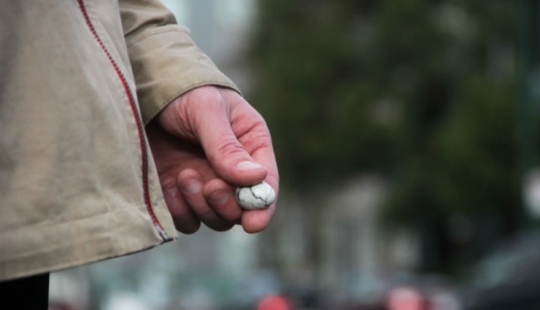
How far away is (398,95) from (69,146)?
32991mm

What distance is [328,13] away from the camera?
129 ft

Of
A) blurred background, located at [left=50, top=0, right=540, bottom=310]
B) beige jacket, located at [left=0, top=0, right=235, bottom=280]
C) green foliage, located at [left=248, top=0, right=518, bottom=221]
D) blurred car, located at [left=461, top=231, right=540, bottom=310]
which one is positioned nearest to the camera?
beige jacket, located at [left=0, top=0, right=235, bottom=280]

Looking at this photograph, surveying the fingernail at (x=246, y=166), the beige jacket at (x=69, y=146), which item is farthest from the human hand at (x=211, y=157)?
the beige jacket at (x=69, y=146)

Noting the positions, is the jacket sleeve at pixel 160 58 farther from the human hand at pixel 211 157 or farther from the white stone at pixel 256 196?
the white stone at pixel 256 196

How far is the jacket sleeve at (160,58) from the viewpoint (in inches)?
94.0

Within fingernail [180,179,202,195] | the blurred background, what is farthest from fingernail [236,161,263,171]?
the blurred background

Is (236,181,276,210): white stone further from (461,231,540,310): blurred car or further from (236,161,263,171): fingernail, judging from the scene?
(461,231,540,310): blurred car

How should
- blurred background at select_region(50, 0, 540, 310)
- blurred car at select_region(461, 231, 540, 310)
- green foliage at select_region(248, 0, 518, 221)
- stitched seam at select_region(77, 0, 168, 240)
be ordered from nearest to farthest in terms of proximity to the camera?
stitched seam at select_region(77, 0, 168, 240) → blurred car at select_region(461, 231, 540, 310) → blurred background at select_region(50, 0, 540, 310) → green foliage at select_region(248, 0, 518, 221)

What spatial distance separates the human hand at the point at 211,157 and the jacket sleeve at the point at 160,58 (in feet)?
0.06

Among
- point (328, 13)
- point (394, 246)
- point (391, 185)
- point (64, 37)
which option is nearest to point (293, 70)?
point (328, 13)

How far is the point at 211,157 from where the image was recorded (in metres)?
2.27

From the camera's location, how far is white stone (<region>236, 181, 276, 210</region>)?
87.2 inches

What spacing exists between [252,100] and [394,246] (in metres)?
7.49

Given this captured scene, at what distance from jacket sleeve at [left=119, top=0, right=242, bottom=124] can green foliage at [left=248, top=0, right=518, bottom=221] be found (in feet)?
85.6
